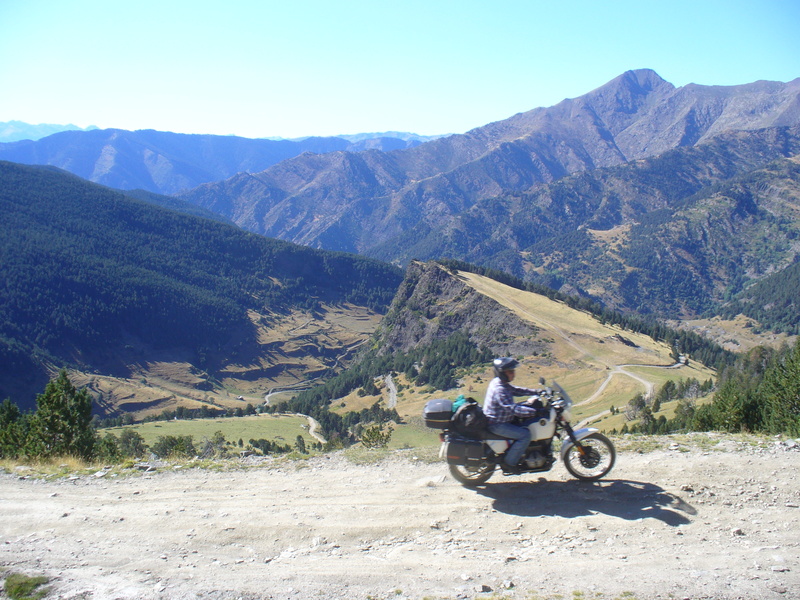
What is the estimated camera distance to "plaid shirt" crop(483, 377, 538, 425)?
12.2 m

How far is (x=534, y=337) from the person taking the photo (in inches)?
5817

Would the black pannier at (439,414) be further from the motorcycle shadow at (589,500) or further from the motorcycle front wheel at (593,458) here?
the motorcycle front wheel at (593,458)

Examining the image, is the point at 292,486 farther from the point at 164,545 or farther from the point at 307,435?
the point at 307,435

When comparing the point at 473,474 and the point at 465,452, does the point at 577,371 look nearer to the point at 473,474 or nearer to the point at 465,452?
the point at 473,474

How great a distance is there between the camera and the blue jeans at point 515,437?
39.5 ft

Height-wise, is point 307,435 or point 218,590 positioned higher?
point 218,590

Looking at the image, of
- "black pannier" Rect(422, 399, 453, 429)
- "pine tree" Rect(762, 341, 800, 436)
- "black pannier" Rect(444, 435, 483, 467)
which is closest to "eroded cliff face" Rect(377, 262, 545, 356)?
"pine tree" Rect(762, 341, 800, 436)

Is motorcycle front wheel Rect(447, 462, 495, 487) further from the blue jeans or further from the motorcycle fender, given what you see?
the motorcycle fender

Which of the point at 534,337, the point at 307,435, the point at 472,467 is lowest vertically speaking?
the point at 307,435

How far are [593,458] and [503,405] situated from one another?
2.67 meters

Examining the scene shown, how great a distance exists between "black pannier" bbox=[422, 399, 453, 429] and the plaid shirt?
892 millimetres

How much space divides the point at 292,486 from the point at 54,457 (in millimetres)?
9554

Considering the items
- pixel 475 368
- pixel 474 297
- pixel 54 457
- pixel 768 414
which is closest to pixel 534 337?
pixel 475 368

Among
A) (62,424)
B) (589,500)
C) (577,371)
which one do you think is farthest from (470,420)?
(577,371)
